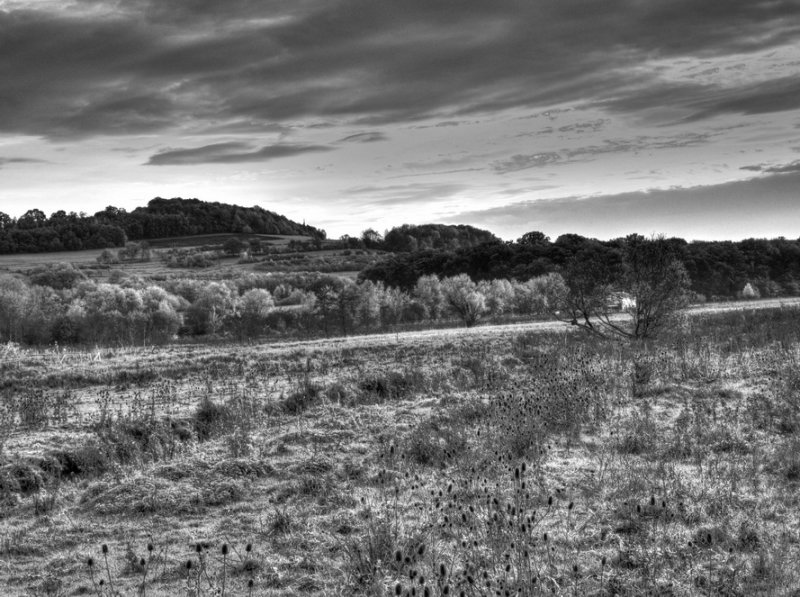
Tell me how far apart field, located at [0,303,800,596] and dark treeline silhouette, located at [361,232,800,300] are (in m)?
70.7

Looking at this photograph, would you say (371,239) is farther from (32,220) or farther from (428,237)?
(32,220)

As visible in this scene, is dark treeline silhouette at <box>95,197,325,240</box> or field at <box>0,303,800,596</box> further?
dark treeline silhouette at <box>95,197,325,240</box>

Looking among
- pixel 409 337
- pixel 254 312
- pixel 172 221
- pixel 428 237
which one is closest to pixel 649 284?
pixel 409 337

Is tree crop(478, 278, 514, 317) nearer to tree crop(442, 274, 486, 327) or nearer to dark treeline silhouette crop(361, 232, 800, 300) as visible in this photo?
tree crop(442, 274, 486, 327)

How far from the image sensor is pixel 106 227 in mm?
163875

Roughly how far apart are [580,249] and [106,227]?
13060cm

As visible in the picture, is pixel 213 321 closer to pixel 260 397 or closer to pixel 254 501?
pixel 260 397

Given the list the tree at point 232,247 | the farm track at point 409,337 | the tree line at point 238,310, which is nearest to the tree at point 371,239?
the tree at point 232,247

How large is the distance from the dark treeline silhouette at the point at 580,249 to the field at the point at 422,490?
232 ft

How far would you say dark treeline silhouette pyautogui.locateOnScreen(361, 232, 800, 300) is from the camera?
90312 millimetres

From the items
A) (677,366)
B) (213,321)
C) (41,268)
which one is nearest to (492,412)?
(677,366)

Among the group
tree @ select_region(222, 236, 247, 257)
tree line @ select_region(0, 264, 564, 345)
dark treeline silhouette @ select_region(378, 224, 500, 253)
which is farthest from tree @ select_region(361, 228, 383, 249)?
tree line @ select_region(0, 264, 564, 345)

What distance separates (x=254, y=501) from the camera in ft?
28.4

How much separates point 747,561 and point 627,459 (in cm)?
346
